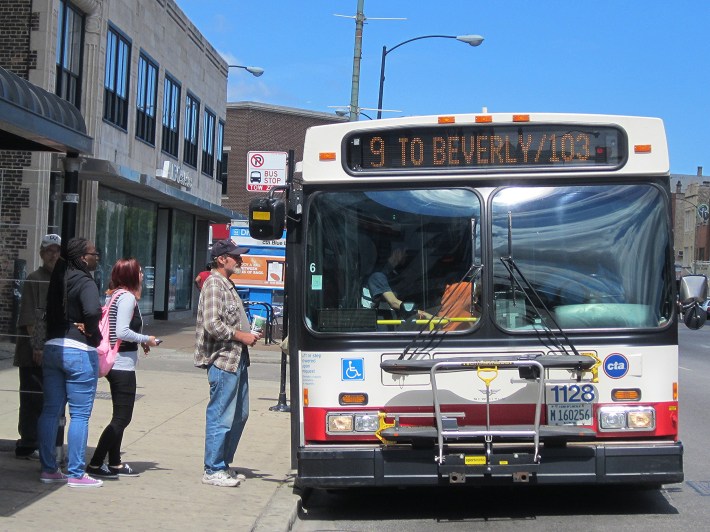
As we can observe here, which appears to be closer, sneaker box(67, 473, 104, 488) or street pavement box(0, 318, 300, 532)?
street pavement box(0, 318, 300, 532)

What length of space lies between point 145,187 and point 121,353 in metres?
16.1

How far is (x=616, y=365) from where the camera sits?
278 inches

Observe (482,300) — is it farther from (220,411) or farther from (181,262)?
(181,262)

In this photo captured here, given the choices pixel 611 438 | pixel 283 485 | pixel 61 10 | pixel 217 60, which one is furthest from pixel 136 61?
pixel 611 438

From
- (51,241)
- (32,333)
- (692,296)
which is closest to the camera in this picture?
(692,296)

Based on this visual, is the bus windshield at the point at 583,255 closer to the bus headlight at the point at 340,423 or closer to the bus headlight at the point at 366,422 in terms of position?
the bus headlight at the point at 366,422

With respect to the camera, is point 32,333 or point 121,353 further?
point 32,333

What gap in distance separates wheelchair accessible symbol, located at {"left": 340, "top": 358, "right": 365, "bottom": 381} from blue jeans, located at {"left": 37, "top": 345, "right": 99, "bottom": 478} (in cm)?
184

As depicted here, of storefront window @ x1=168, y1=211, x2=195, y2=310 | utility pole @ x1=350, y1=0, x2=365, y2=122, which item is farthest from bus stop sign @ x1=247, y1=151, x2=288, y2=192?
storefront window @ x1=168, y1=211, x2=195, y2=310

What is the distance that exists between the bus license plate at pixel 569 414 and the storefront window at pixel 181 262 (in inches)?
957

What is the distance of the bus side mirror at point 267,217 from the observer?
735 centimetres

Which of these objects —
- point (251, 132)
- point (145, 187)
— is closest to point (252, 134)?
point (251, 132)

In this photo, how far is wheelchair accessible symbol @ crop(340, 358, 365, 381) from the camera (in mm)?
7082

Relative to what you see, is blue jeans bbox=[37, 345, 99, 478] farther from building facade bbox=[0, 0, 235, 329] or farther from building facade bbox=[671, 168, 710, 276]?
building facade bbox=[671, 168, 710, 276]
